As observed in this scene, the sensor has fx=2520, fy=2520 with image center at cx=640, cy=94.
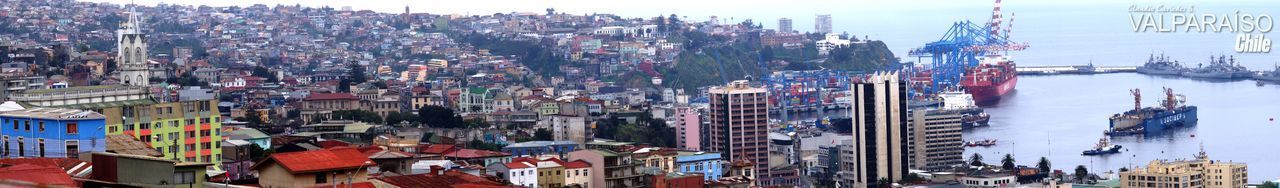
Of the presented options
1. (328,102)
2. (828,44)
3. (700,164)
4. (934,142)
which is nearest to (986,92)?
(828,44)

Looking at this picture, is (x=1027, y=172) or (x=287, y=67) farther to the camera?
(x=287, y=67)

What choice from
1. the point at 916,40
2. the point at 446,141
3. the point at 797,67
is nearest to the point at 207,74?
the point at 446,141

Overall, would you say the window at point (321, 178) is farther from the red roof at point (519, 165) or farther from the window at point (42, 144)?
the red roof at point (519, 165)

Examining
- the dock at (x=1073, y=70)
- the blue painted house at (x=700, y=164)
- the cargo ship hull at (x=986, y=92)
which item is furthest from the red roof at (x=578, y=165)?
the dock at (x=1073, y=70)

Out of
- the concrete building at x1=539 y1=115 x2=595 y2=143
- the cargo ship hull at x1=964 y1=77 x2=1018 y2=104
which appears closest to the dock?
the cargo ship hull at x1=964 y1=77 x2=1018 y2=104

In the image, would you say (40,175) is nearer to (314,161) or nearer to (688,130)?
(314,161)

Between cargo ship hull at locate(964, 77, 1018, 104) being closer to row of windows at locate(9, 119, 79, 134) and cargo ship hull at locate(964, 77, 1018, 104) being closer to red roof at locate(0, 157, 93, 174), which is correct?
row of windows at locate(9, 119, 79, 134)

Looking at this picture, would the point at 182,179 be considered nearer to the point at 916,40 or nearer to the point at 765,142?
the point at 765,142
